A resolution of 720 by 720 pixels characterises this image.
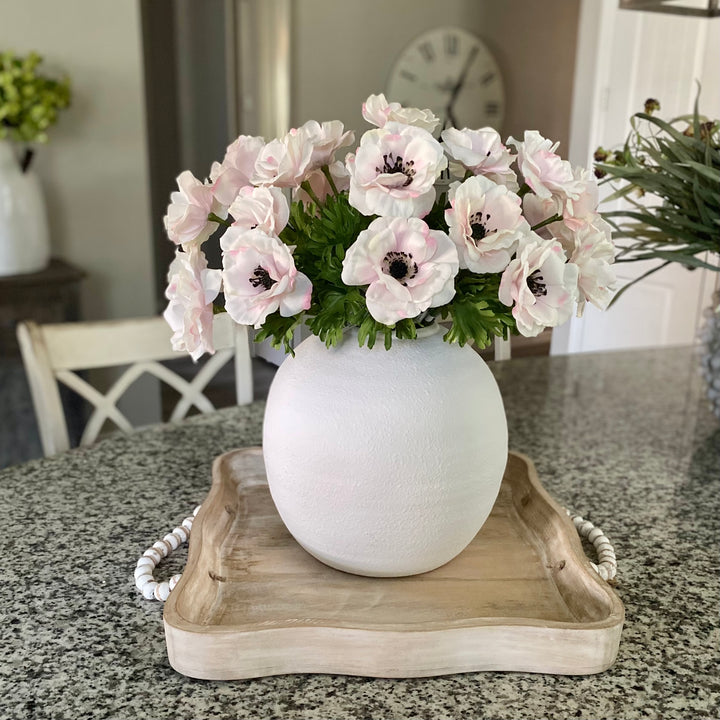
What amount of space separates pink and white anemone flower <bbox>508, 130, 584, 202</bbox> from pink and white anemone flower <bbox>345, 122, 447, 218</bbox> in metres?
0.09

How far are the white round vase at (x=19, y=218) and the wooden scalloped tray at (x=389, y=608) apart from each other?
1.62 meters

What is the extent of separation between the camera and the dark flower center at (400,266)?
621mm

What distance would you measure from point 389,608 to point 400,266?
32 cm

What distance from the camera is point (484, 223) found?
0.64 m

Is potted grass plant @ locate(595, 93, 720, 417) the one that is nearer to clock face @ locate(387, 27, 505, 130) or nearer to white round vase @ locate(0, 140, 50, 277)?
white round vase @ locate(0, 140, 50, 277)

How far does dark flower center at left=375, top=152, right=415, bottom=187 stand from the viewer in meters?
0.62

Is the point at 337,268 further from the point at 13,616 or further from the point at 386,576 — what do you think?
the point at 13,616

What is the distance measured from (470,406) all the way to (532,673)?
0.77 ft

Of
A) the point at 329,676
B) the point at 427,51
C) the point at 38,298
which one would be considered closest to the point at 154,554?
the point at 329,676

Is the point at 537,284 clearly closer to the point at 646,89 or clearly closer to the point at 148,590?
the point at 148,590

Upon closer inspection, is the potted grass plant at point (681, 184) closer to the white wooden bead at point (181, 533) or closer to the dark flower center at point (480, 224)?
the dark flower center at point (480, 224)

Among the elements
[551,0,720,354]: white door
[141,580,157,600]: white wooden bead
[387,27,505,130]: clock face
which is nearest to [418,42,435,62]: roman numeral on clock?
[387,27,505,130]: clock face

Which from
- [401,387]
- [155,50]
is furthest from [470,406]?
[155,50]

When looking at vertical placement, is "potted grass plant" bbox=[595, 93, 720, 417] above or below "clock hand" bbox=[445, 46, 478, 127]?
below
